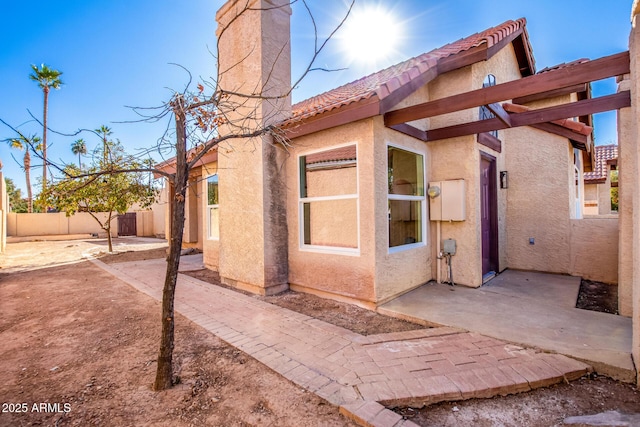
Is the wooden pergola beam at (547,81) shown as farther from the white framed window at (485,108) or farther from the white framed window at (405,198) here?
the white framed window at (485,108)

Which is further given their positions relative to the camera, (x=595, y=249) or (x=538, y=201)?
(x=538, y=201)

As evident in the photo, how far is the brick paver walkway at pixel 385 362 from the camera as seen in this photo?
9.61 ft

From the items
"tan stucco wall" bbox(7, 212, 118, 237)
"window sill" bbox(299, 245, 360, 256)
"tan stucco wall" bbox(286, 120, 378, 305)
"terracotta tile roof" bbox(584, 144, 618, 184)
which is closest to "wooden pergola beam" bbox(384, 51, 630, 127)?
"tan stucco wall" bbox(286, 120, 378, 305)

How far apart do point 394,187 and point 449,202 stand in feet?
4.30

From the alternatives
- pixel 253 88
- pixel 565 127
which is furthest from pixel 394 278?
pixel 565 127

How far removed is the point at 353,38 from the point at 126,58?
182 inches

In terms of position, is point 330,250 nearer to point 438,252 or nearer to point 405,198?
point 405,198

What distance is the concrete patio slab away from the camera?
356cm

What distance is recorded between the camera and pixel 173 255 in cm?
318

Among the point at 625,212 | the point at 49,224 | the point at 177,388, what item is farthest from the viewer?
the point at 49,224

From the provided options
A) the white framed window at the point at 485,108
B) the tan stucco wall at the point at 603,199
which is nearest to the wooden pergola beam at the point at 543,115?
the white framed window at the point at 485,108

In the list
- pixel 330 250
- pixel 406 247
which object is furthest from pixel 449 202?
pixel 330 250

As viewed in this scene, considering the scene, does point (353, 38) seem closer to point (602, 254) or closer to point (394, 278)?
point (394, 278)

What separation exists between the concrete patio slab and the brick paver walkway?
0.98 feet
